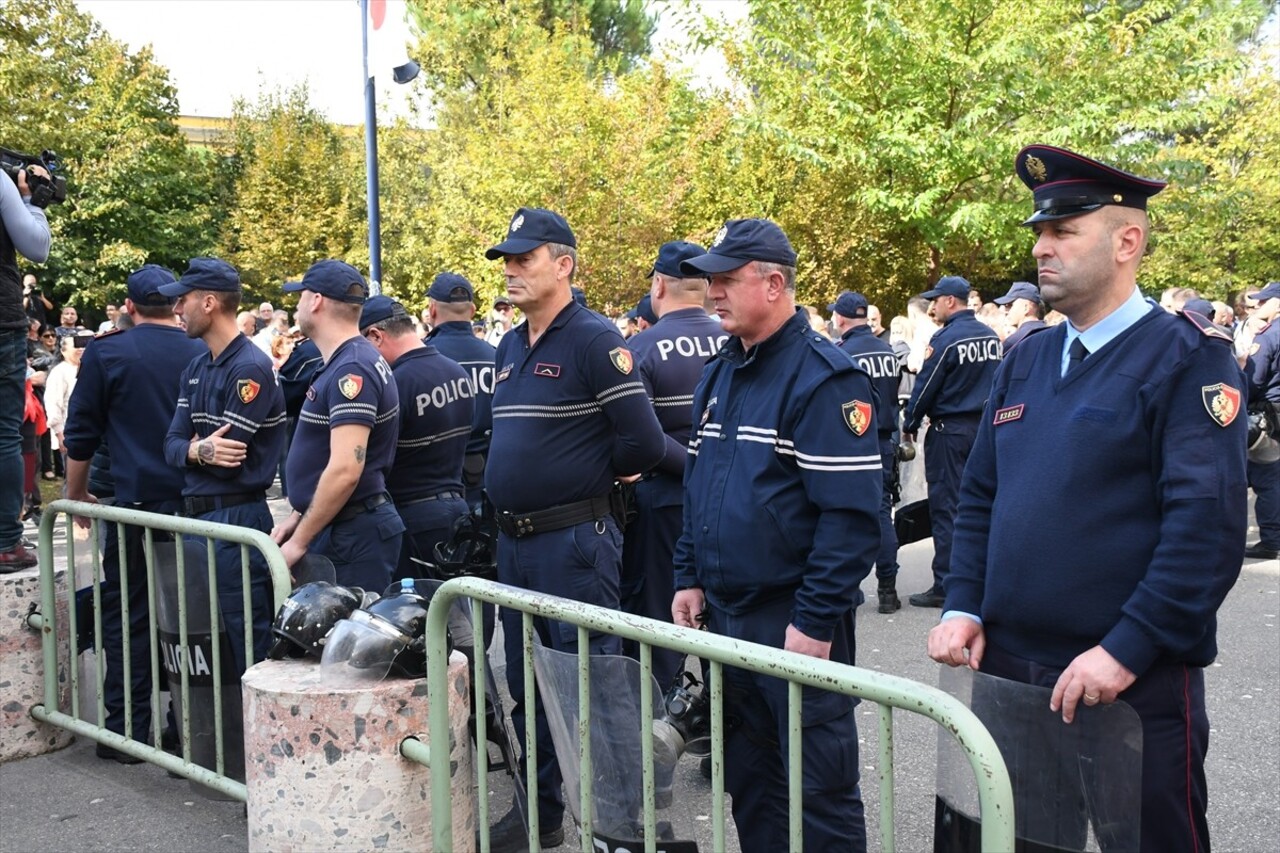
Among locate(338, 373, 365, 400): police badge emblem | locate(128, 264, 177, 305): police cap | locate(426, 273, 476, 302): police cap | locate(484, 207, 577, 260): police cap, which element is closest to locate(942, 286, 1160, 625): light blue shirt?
locate(484, 207, 577, 260): police cap

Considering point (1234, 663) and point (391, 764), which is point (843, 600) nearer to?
point (391, 764)

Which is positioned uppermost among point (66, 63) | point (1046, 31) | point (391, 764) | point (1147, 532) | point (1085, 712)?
point (66, 63)

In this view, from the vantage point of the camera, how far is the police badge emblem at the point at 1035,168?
295cm

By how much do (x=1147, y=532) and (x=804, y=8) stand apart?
838 inches

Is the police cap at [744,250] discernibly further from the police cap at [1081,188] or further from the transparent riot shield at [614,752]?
the transparent riot shield at [614,752]

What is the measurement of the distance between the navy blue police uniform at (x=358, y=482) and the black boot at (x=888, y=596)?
3.90m

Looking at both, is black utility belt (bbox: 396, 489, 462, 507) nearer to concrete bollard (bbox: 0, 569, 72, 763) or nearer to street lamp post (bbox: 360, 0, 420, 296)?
concrete bollard (bbox: 0, 569, 72, 763)

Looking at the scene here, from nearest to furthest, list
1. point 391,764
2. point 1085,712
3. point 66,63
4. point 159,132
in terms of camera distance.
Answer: point 1085,712, point 391,764, point 66,63, point 159,132

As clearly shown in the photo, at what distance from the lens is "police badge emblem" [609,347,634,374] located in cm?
450

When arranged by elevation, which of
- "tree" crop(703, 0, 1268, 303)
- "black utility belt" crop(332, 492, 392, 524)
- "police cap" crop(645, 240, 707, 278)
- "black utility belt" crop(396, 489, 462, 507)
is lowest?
"black utility belt" crop(396, 489, 462, 507)

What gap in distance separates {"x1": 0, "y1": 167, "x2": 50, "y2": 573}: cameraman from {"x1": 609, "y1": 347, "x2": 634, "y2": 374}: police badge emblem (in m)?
2.61

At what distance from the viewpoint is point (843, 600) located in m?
3.30

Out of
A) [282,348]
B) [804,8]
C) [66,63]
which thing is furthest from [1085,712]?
[66,63]

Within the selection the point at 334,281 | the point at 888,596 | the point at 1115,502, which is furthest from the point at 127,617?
the point at 888,596
